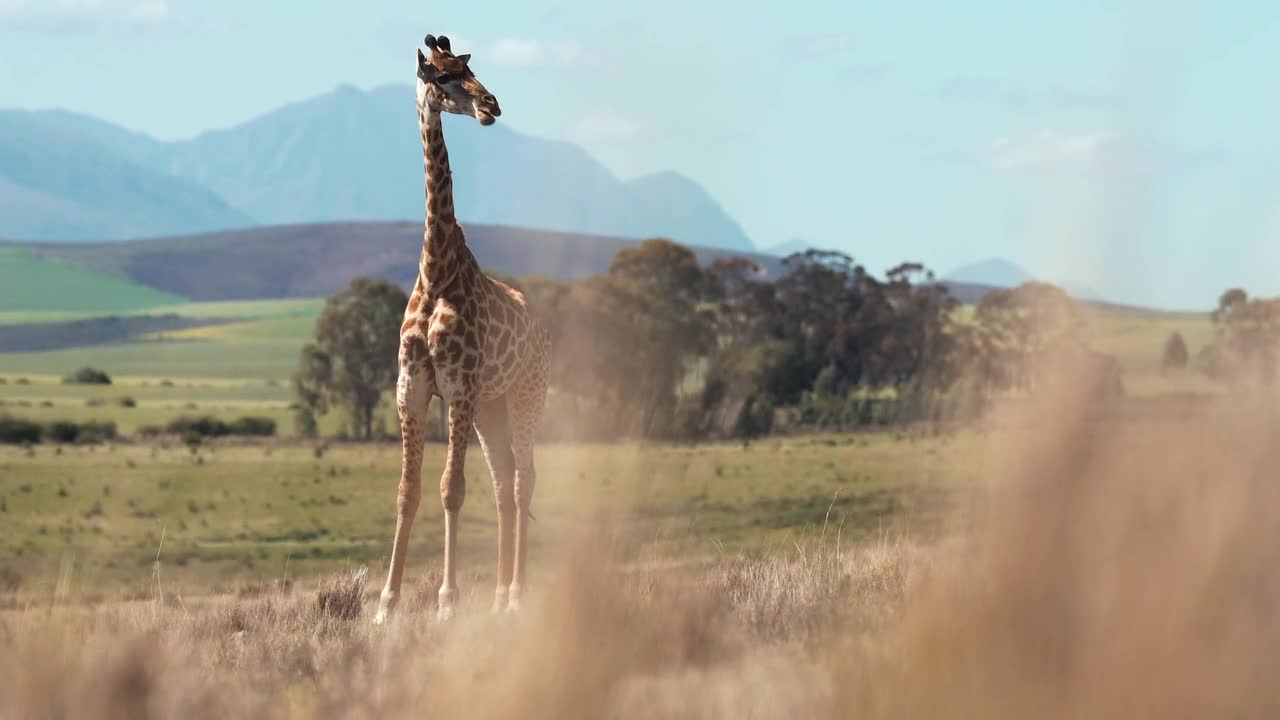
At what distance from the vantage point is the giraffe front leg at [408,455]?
407 inches

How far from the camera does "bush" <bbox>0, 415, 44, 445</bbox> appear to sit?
260 ft

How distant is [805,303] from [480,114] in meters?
85.2

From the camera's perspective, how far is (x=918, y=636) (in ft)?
21.8

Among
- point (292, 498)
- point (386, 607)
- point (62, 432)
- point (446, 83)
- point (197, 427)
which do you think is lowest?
point (292, 498)

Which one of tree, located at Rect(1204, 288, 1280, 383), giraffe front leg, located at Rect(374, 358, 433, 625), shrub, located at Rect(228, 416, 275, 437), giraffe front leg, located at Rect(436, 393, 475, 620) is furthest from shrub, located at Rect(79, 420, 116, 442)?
giraffe front leg, located at Rect(436, 393, 475, 620)

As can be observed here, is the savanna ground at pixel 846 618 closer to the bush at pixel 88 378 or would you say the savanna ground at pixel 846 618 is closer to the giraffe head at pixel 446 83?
the giraffe head at pixel 446 83

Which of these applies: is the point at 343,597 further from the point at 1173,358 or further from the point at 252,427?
the point at 252,427

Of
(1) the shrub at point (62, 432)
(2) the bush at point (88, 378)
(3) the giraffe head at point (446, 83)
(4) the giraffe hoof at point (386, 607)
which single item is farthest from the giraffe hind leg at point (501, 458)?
(2) the bush at point (88, 378)

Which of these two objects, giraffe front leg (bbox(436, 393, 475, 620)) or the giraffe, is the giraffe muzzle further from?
giraffe front leg (bbox(436, 393, 475, 620))

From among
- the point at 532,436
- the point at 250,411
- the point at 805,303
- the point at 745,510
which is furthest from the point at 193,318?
the point at 532,436

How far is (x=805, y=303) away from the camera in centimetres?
9406

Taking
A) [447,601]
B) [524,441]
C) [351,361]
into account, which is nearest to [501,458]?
[524,441]

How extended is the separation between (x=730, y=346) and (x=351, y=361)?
23.7m

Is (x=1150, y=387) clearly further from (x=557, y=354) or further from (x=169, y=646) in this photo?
(x=557, y=354)
